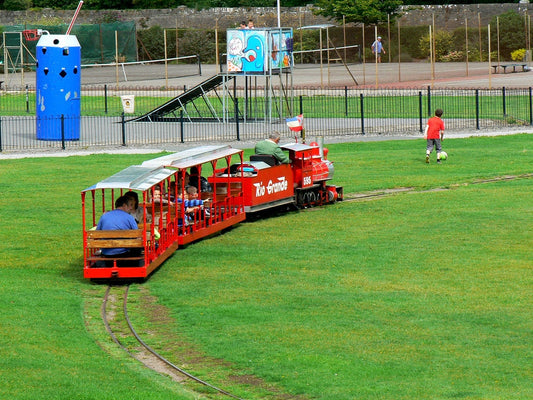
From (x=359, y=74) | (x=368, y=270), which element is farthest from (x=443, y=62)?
(x=368, y=270)

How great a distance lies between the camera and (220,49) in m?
86.3

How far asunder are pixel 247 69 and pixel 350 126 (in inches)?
215

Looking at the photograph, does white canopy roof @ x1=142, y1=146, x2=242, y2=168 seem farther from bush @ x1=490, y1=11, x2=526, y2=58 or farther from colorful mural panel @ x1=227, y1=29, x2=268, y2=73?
bush @ x1=490, y1=11, x2=526, y2=58

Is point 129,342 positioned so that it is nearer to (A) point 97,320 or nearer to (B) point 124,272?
(A) point 97,320

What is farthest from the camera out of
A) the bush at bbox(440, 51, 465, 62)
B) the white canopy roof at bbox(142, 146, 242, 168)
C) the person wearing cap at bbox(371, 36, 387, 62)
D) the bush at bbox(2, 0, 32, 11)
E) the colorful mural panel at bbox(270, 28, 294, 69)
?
the bush at bbox(2, 0, 32, 11)

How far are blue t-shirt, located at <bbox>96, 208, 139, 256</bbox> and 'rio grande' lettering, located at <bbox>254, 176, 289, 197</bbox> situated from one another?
5.93m

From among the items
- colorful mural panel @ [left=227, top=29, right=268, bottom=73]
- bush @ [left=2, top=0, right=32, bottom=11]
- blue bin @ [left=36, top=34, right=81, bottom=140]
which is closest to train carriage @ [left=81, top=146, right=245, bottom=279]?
blue bin @ [left=36, top=34, right=81, bottom=140]

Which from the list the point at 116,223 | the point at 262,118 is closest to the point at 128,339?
the point at 116,223

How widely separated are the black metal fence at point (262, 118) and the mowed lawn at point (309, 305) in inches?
595

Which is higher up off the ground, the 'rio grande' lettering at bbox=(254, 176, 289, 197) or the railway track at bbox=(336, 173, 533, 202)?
the 'rio grande' lettering at bbox=(254, 176, 289, 197)

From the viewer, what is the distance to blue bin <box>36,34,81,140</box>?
42.0 meters

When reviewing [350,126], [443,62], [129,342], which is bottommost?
[129,342]

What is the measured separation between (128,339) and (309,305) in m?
3.07

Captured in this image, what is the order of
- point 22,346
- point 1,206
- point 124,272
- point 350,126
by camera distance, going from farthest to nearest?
point 350,126
point 1,206
point 124,272
point 22,346
